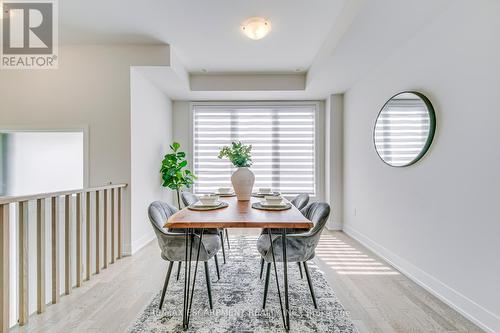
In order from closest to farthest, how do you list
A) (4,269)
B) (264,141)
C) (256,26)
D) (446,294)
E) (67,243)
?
(4,269), (446,294), (67,243), (256,26), (264,141)

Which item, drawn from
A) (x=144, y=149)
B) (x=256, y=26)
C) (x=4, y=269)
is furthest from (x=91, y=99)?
(x=256, y=26)

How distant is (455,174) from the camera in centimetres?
197

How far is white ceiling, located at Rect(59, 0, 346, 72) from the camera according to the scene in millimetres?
2387

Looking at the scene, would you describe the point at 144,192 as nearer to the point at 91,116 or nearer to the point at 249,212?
the point at 91,116

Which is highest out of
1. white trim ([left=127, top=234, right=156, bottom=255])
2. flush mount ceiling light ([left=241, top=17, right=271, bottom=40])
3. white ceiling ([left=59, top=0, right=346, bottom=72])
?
white ceiling ([left=59, top=0, right=346, bottom=72])

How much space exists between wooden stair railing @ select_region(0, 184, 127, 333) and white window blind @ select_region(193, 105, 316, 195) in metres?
2.01

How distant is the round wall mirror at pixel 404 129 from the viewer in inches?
89.0

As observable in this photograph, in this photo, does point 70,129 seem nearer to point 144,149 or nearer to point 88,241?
point 144,149

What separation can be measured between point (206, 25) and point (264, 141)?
253 centimetres

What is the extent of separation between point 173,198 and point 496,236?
447 cm

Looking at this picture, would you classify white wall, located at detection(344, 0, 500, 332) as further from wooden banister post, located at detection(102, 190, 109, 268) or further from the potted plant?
wooden banister post, located at detection(102, 190, 109, 268)

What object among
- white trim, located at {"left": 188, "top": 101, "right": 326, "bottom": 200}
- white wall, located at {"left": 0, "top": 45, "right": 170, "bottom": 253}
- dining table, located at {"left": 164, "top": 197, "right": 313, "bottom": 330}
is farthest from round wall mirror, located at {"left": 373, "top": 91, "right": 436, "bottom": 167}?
white wall, located at {"left": 0, "top": 45, "right": 170, "bottom": 253}

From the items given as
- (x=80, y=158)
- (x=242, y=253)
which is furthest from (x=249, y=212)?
(x=80, y=158)

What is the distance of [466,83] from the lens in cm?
186
